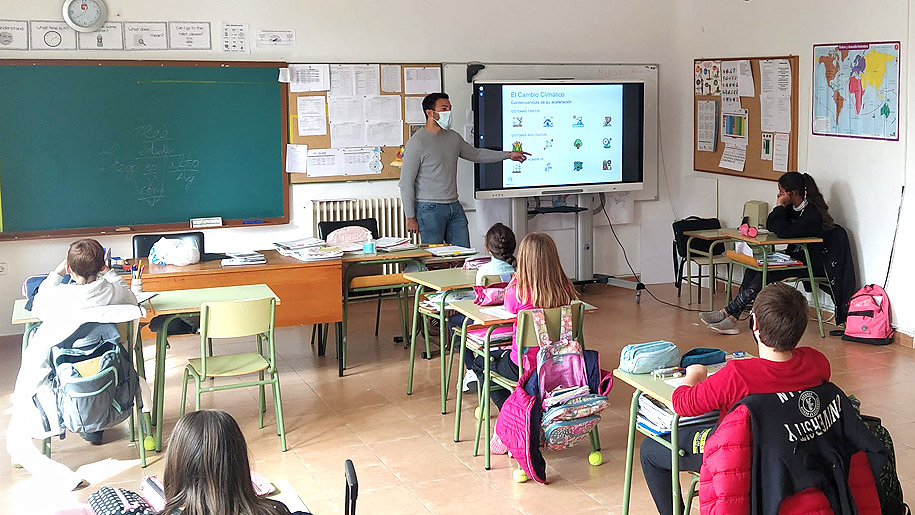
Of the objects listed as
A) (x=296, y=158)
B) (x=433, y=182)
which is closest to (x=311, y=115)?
(x=296, y=158)

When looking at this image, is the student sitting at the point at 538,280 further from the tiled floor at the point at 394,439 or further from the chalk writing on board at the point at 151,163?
the chalk writing on board at the point at 151,163

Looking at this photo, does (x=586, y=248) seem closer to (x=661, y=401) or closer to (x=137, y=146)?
(x=137, y=146)

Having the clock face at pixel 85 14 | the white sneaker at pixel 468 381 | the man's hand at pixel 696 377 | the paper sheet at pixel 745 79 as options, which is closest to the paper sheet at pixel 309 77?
the clock face at pixel 85 14

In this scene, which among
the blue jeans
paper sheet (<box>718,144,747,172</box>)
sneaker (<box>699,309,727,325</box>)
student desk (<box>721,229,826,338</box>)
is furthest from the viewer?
paper sheet (<box>718,144,747,172</box>)

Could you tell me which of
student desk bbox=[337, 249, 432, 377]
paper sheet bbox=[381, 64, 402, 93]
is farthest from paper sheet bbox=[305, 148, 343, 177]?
student desk bbox=[337, 249, 432, 377]

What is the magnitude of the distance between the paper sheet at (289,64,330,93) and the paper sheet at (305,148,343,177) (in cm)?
49

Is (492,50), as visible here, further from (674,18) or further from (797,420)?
(797,420)

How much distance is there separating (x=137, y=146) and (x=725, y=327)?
4.48 m

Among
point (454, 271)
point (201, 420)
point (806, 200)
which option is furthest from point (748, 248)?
point (201, 420)

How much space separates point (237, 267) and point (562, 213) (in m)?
3.84

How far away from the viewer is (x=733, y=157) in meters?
8.34

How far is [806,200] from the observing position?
7031 millimetres

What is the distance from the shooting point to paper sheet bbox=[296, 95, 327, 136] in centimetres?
766

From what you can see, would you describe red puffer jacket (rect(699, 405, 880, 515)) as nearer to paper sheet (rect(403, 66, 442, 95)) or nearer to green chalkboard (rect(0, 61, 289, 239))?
green chalkboard (rect(0, 61, 289, 239))
